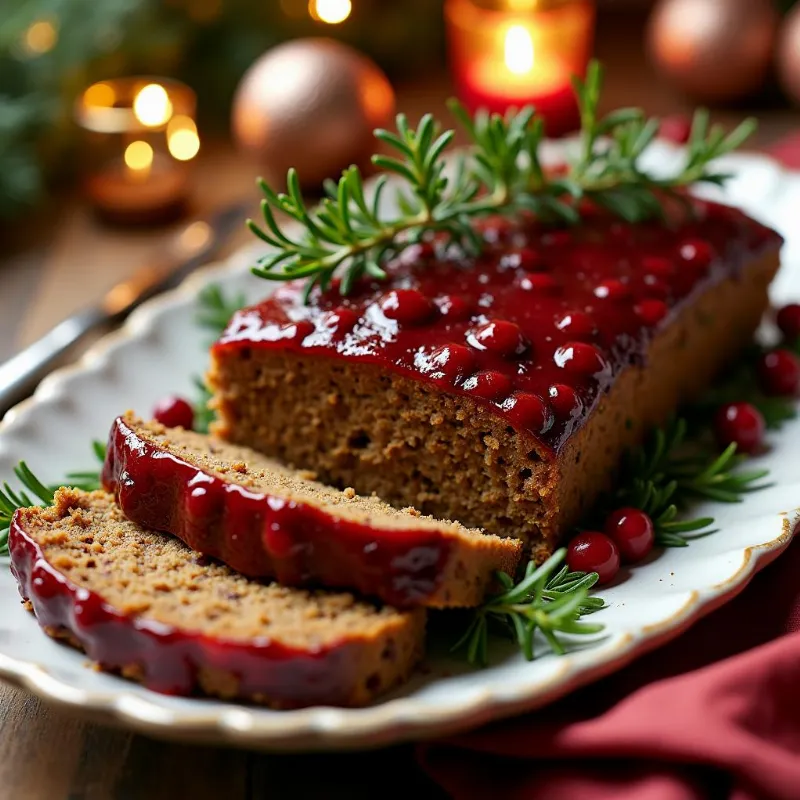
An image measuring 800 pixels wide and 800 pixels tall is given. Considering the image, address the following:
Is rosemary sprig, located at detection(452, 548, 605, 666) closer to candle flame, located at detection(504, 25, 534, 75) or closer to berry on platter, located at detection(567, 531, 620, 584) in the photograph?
berry on platter, located at detection(567, 531, 620, 584)

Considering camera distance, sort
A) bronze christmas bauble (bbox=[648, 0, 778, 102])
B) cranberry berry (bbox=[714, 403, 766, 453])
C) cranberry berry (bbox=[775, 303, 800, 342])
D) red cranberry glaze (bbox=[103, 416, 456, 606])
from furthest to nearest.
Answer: bronze christmas bauble (bbox=[648, 0, 778, 102])
cranberry berry (bbox=[775, 303, 800, 342])
cranberry berry (bbox=[714, 403, 766, 453])
red cranberry glaze (bbox=[103, 416, 456, 606])

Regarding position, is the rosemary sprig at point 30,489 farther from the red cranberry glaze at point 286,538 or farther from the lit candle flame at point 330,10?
the lit candle flame at point 330,10

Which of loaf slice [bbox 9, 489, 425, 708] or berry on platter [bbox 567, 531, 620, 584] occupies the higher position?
loaf slice [bbox 9, 489, 425, 708]

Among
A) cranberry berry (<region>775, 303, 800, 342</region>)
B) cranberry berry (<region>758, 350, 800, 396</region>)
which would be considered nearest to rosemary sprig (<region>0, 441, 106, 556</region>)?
cranberry berry (<region>758, 350, 800, 396</region>)

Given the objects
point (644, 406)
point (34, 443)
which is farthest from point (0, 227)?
point (644, 406)

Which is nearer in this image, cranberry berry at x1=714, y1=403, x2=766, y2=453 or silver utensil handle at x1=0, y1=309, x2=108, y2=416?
cranberry berry at x1=714, y1=403, x2=766, y2=453

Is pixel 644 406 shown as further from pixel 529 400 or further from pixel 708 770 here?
pixel 708 770

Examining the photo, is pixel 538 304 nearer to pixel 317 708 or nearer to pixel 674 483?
pixel 674 483
